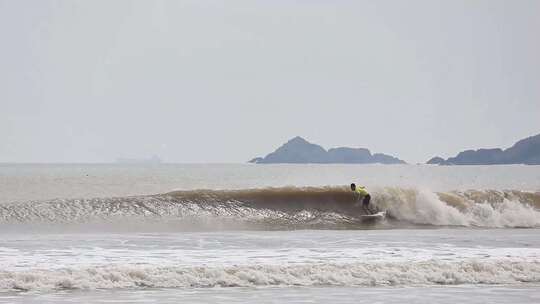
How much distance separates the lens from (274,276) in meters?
13.4

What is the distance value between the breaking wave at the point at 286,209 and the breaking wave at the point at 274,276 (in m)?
11.9

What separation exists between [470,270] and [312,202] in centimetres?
1658

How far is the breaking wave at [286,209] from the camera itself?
26734 millimetres

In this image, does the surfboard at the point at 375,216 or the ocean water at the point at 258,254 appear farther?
the surfboard at the point at 375,216

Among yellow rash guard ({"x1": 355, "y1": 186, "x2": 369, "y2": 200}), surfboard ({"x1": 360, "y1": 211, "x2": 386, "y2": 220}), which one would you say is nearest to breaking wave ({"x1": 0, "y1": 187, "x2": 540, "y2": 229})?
surfboard ({"x1": 360, "y1": 211, "x2": 386, "y2": 220})

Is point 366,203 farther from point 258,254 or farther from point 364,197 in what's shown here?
point 258,254

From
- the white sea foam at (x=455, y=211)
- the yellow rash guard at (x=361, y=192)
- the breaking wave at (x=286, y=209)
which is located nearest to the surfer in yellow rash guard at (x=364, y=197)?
the yellow rash guard at (x=361, y=192)

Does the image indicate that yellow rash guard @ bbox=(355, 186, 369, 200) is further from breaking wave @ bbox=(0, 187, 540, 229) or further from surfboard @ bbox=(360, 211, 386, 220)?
surfboard @ bbox=(360, 211, 386, 220)

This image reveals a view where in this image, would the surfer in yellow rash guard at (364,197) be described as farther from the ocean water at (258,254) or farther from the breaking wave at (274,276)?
the breaking wave at (274,276)

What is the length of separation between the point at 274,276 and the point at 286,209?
16.2 m

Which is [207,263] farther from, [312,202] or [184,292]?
[312,202]

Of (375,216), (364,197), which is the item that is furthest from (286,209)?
(375,216)

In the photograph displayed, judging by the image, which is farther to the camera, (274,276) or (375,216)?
(375,216)

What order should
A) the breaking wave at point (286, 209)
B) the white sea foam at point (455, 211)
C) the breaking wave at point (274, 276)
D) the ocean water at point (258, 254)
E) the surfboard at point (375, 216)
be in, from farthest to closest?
the surfboard at point (375, 216), the white sea foam at point (455, 211), the breaking wave at point (286, 209), the breaking wave at point (274, 276), the ocean water at point (258, 254)
